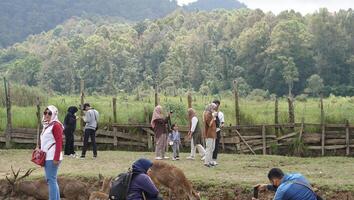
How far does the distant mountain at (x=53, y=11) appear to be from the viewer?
377 feet

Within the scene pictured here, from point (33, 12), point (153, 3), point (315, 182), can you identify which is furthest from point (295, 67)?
point (153, 3)

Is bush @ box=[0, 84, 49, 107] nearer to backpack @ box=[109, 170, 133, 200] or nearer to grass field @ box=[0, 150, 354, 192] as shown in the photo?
grass field @ box=[0, 150, 354, 192]

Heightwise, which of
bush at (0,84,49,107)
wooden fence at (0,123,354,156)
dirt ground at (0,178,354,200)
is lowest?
dirt ground at (0,178,354,200)

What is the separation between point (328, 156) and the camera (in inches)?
708

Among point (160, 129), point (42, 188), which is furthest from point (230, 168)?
point (42, 188)

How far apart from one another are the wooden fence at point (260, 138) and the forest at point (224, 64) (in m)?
29.0

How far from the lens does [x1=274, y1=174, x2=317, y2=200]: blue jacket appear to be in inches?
269

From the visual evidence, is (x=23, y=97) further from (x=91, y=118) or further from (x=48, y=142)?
(x=48, y=142)

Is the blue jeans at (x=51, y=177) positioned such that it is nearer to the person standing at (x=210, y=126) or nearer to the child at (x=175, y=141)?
the person standing at (x=210, y=126)

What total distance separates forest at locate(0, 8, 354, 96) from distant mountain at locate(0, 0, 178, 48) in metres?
47.1

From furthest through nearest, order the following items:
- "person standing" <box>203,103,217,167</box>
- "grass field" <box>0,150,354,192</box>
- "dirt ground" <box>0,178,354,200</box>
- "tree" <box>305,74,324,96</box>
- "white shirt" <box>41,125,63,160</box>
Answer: "tree" <box>305,74,324,96</box>, "person standing" <box>203,103,217,167</box>, "grass field" <box>0,150,354,192</box>, "dirt ground" <box>0,178,354,200</box>, "white shirt" <box>41,125,63,160</box>

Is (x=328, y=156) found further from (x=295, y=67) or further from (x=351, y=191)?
(x=295, y=67)

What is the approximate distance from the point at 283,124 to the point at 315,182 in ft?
24.1

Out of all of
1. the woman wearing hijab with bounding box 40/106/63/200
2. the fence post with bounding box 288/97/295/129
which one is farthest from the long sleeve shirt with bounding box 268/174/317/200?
the fence post with bounding box 288/97/295/129
